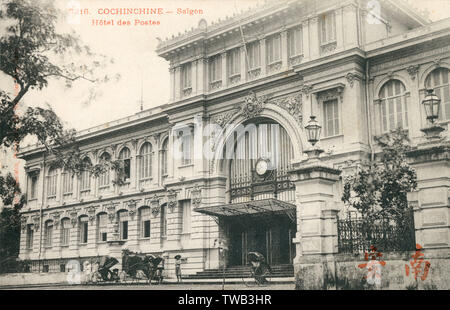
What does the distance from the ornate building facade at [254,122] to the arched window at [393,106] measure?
0.05 metres

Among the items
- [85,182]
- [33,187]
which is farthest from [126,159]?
[33,187]

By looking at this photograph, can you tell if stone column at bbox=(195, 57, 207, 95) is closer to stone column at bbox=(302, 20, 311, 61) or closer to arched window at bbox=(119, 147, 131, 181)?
stone column at bbox=(302, 20, 311, 61)

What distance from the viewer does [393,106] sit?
979 inches

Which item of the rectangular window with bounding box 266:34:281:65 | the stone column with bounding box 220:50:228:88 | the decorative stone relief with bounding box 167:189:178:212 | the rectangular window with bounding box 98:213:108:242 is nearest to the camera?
the rectangular window with bounding box 266:34:281:65

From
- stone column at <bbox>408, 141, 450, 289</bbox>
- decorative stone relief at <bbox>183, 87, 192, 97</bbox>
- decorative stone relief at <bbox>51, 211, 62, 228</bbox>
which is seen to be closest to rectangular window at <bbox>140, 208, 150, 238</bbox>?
decorative stone relief at <bbox>183, 87, 192, 97</bbox>

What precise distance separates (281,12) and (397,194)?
41.9 ft

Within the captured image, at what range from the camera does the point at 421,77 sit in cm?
2406

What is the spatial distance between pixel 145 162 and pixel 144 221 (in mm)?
3632

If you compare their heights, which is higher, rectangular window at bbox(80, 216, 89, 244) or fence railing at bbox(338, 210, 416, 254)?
rectangular window at bbox(80, 216, 89, 244)

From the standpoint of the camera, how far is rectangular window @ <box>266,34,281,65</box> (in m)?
28.8

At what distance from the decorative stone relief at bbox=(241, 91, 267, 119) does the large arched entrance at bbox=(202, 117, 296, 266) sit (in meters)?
0.45

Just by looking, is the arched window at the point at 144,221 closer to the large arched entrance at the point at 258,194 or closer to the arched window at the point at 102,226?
the arched window at the point at 102,226

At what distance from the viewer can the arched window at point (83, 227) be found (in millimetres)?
38772
